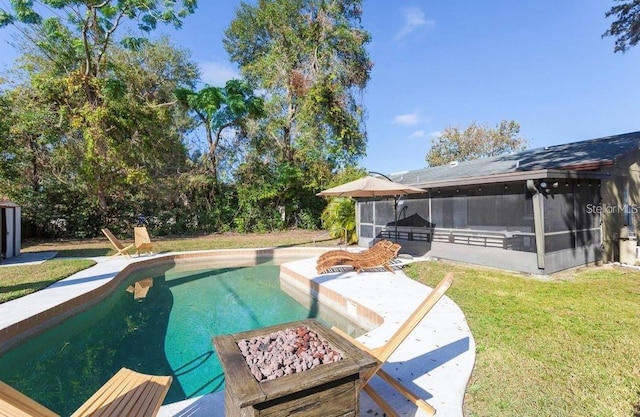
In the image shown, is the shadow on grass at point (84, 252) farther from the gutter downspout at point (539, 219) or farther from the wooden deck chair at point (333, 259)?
the gutter downspout at point (539, 219)

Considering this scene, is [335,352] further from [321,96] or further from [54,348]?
[321,96]

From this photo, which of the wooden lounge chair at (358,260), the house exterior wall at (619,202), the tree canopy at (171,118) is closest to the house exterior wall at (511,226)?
the house exterior wall at (619,202)

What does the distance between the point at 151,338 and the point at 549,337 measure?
592 centimetres

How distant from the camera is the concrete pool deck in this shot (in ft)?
9.34

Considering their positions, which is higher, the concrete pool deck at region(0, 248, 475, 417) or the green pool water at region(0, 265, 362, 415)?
the concrete pool deck at region(0, 248, 475, 417)

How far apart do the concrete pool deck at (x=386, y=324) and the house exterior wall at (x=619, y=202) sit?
19.5 feet

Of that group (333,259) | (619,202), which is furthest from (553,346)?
(619,202)

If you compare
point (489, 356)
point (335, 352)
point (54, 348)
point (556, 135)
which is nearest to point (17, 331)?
point (54, 348)

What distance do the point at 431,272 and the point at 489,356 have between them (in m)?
4.21

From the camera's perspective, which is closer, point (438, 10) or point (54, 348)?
point (54, 348)

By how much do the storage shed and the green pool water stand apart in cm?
484

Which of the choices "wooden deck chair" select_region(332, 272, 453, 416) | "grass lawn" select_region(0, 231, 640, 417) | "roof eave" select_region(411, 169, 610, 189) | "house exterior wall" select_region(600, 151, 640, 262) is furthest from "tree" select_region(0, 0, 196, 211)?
"house exterior wall" select_region(600, 151, 640, 262)

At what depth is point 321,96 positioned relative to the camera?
19141 millimetres

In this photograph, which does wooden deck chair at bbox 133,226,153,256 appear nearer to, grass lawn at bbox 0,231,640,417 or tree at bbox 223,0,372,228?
grass lawn at bbox 0,231,640,417
